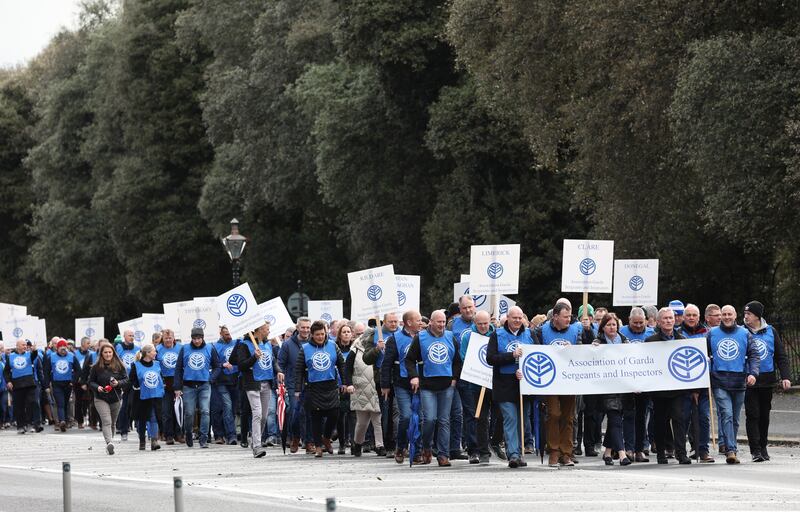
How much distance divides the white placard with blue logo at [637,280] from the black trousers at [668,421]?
16.4ft

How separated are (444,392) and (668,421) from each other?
8.89 ft

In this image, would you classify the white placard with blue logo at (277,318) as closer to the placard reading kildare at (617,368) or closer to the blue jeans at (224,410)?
the blue jeans at (224,410)

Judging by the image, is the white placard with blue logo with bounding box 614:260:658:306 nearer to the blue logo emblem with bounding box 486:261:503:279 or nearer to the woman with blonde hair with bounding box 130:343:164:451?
the blue logo emblem with bounding box 486:261:503:279

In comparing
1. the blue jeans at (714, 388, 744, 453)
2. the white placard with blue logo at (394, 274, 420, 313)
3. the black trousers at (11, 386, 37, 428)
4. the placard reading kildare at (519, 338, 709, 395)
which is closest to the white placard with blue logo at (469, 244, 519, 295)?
the white placard with blue logo at (394, 274, 420, 313)

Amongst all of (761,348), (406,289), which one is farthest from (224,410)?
(761,348)

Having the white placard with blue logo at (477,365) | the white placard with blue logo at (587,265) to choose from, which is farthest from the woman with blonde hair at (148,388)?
the white placard with blue logo at (477,365)

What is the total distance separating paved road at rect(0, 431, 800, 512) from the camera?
14.8 m

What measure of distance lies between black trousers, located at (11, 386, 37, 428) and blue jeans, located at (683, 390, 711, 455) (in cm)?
1820

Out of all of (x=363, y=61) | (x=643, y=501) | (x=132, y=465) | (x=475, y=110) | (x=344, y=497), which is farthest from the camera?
(x=363, y=61)

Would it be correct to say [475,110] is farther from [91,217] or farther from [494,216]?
[91,217]

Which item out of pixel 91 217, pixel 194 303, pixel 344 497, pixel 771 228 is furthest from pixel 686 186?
pixel 91 217

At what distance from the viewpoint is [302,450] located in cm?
2436

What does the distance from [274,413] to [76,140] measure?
49.8 metres

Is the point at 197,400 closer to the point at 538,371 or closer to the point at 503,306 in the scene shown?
the point at 503,306
